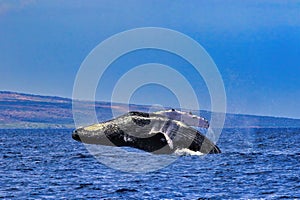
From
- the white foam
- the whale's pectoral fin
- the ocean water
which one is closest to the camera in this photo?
the ocean water

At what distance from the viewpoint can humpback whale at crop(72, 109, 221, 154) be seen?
46812 millimetres

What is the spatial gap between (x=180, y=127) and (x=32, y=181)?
40.0 ft

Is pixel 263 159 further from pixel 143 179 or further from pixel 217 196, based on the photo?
pixel 217 196

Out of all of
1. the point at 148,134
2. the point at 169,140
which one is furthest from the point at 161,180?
the point at 169,140

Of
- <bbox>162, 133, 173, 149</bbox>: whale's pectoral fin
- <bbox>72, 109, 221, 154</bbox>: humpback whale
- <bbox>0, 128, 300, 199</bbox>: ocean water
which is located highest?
<bbox>72, 109, 221, 154</bbox>: humpback whale

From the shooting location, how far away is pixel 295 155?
58438mm

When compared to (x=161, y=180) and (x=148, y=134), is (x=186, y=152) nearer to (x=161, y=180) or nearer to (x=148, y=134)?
(x=148, y=134)

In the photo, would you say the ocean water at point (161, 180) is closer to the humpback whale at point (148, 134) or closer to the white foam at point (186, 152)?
the white foam at point (186, 152)

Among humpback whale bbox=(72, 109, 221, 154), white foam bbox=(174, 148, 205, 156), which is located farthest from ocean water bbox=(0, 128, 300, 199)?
humpback whale bbox=(72, 109, 221, 154)

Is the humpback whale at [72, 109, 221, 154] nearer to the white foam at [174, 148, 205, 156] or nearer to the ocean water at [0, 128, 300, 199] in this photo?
the white foam at [174, 148, 205, 156]

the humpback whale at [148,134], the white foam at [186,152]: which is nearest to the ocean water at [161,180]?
the white foam at [186,152]

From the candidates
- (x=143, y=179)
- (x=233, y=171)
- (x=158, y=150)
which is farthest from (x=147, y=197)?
(x=158, y=150)

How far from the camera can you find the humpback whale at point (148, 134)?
46812mm

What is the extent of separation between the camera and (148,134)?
46.8m
